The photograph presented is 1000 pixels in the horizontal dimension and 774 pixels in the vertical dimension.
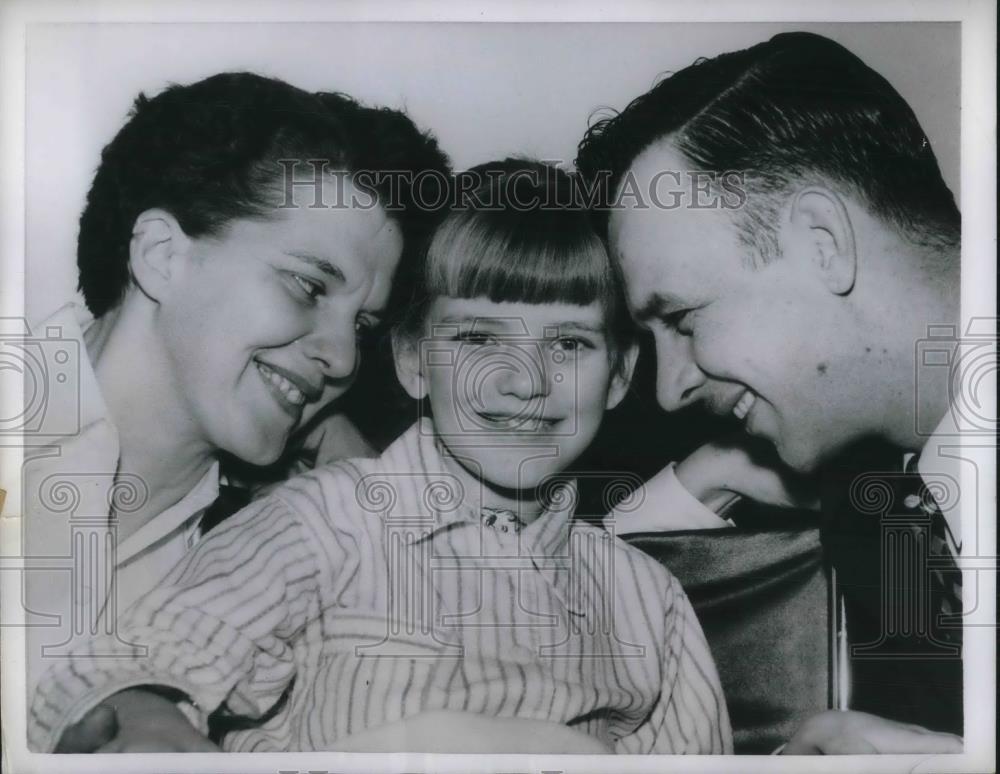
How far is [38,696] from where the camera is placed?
5.88ft

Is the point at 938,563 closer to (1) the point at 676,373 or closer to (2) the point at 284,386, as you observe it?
(1) the point at 676,373

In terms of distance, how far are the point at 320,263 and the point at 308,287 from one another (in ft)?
0.17

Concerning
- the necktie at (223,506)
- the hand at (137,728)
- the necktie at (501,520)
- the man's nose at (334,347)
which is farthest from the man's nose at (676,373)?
the hand at (137,728)

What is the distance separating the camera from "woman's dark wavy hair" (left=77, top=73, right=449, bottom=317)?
1727 mm

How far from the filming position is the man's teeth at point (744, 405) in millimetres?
1758

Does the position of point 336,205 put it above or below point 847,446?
above

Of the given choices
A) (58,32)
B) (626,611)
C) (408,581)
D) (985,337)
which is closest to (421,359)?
(408,581)

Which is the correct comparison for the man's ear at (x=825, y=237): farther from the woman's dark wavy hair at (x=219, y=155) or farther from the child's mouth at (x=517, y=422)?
the woman's dark wavy hair at (x=219, y=155)

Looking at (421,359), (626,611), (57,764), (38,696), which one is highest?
(421,359)

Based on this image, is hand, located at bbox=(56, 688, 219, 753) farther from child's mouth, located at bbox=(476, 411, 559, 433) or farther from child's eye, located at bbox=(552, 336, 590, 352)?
child's eye, located at bbox=(552, 336, 590, 352)

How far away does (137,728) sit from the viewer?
173cm

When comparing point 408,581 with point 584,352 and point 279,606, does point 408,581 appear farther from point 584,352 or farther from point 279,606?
point 584,352

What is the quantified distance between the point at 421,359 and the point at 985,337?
111cm

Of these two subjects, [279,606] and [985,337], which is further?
[985,337]
